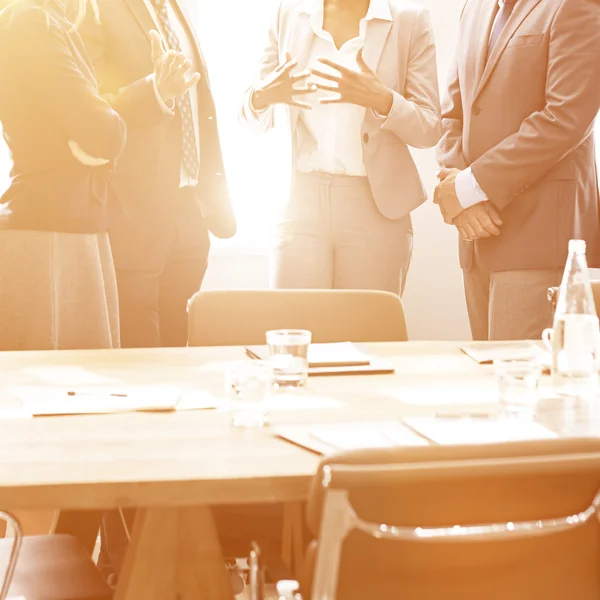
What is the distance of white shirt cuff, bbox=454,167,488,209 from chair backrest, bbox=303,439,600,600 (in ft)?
5.99

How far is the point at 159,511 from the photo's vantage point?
1150 millimetres

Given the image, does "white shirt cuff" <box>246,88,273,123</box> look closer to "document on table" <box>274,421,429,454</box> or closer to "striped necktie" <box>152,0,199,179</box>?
"striped necktie" <box>152,0,199,179</box>

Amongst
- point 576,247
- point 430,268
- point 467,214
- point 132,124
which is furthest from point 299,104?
point 430,268

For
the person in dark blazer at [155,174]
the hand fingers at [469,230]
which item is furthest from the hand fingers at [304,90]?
the hand fingers at [469,230]

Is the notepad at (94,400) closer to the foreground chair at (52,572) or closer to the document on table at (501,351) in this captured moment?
the foreground chair at (52,572)

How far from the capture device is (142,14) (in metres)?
2.88

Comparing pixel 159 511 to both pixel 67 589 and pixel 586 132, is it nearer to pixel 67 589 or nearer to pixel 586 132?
pixel 67 589

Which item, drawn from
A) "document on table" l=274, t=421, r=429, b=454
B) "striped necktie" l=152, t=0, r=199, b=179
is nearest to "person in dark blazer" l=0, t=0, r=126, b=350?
"striped necktie" l=152, t=0, r=199, b=179

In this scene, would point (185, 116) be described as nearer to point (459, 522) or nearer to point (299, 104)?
point (299, 104)

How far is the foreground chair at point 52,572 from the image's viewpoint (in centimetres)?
130

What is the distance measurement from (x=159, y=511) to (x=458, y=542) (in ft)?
1.35

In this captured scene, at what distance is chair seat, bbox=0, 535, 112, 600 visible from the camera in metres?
1.30

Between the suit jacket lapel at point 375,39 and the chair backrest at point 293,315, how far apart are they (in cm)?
111

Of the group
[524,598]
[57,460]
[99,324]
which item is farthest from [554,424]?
[99,324]
